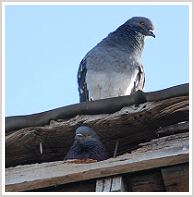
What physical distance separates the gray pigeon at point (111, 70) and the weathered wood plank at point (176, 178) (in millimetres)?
4094

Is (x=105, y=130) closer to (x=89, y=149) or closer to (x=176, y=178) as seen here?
(x=89, y=149)

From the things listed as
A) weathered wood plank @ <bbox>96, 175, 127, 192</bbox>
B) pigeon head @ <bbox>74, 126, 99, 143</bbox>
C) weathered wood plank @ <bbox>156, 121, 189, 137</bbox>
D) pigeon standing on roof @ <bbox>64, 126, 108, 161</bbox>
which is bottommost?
weathered wood plank @ <bbox>96, 175, 127, 192</bbox>

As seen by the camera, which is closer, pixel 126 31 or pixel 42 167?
pixel 42 167

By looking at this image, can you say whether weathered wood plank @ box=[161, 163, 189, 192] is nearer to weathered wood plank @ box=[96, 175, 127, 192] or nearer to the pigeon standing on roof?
weathered wood plank @ box=[96, 175, 127, 192]

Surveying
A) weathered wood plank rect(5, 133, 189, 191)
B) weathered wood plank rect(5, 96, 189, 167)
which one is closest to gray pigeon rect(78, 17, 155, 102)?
weathered wood plank rect(5, 96, 189, 167)

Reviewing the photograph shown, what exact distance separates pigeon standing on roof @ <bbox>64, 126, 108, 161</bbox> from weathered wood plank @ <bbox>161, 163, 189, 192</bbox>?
48.5 inches

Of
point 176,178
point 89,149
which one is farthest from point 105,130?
point 176,178

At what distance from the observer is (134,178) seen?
11.0ft

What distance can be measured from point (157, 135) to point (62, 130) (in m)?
0.93

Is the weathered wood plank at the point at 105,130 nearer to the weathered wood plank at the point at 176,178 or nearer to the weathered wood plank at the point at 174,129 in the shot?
the weathered wood plank at the point at 174,129

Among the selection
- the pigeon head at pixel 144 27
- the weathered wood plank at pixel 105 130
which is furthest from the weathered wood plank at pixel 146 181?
→ the pigeon head at pixel 144 27

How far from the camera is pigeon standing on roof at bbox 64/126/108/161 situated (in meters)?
4.44
